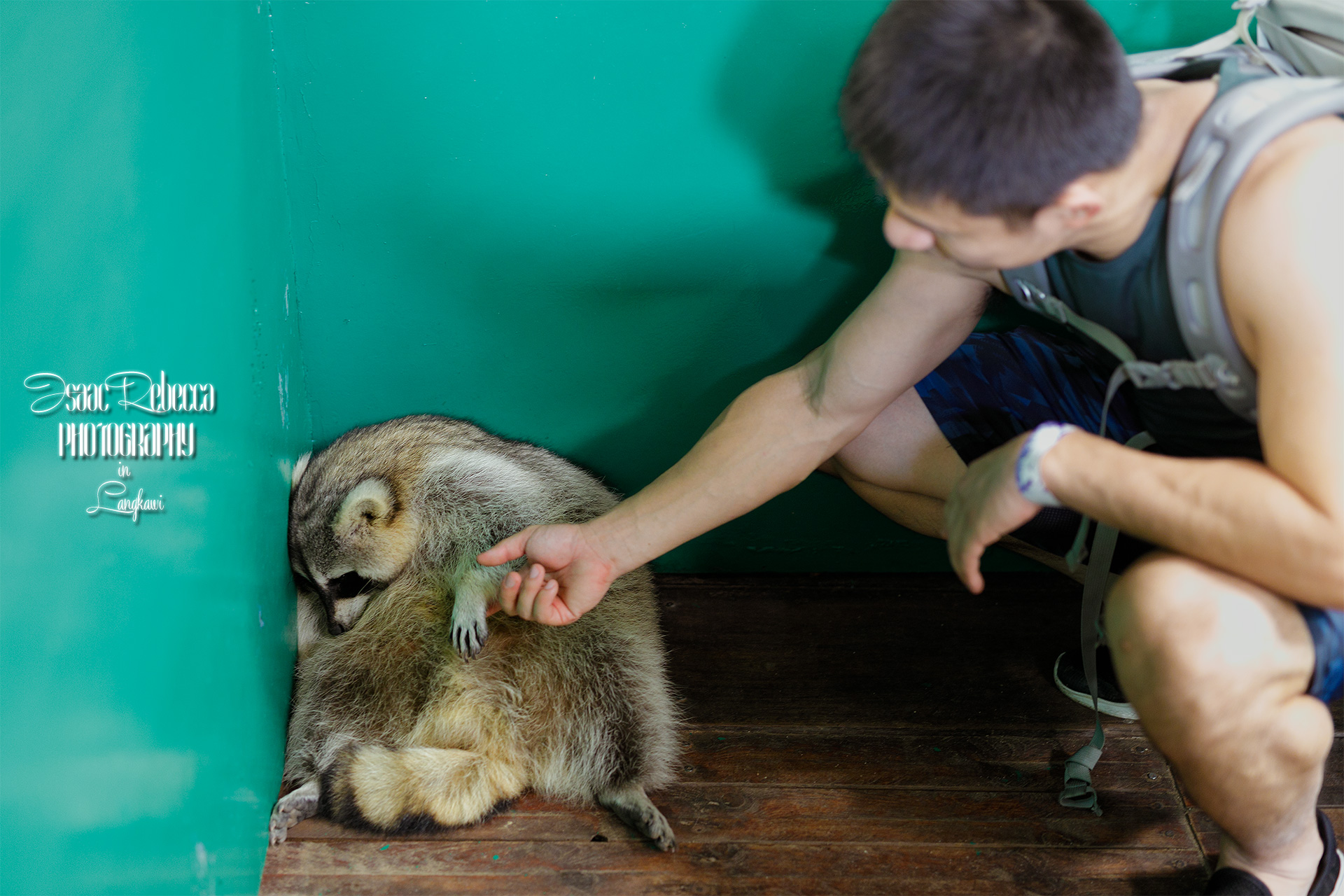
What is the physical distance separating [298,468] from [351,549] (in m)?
0.19

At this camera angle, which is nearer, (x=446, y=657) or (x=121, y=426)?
(x=121, y=426)

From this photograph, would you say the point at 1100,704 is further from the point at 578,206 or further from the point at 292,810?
the point at 292,810

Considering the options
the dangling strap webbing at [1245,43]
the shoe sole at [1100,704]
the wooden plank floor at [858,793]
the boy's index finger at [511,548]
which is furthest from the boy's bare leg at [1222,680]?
the boy's index finger at [511,548]

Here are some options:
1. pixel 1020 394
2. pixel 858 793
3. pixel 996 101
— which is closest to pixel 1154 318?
pixel 996 101

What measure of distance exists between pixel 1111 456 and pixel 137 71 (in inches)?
50.7

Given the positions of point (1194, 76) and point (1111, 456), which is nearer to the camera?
point (1111, 456)

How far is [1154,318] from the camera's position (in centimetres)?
134

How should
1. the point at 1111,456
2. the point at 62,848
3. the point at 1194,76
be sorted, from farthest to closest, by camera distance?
the point at 1194,76 < the point at 1111,456 < the point at 62,848

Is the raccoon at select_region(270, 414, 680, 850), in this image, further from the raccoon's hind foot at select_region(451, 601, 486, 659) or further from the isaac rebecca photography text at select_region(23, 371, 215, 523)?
the isaac rebecca photography text at select_region(23, 371, 215, 523)

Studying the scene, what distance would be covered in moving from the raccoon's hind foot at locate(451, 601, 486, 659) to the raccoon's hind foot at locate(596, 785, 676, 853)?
1.14ft

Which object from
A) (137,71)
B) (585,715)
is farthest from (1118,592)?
(137,71)

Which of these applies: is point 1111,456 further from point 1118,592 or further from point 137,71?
point 137,71

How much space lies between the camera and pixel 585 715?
1891mm

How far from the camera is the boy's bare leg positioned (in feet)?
4.10
